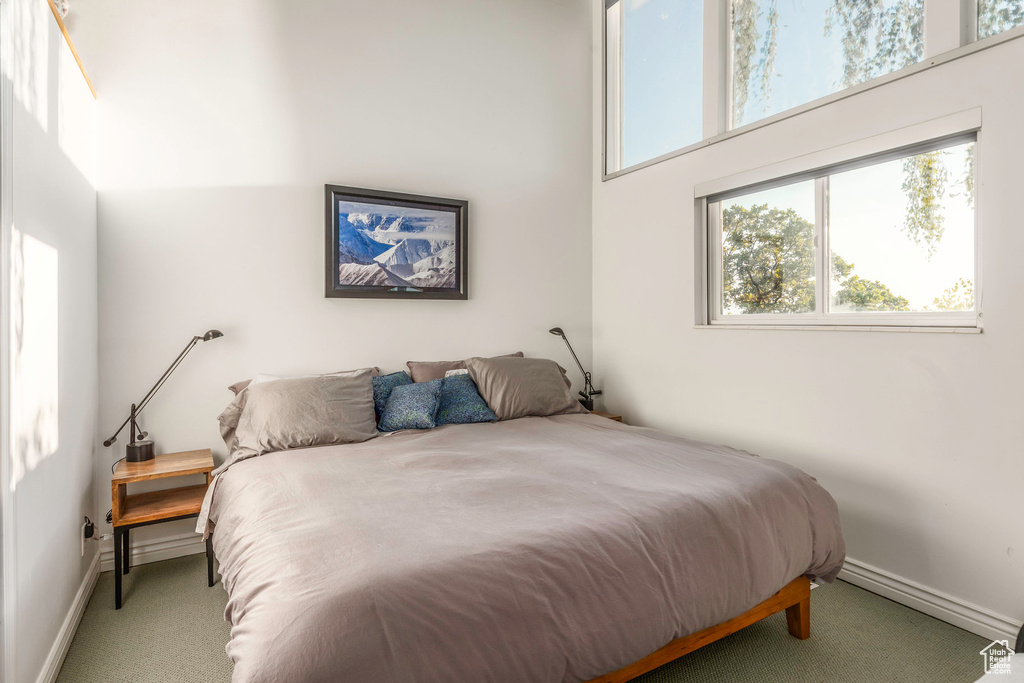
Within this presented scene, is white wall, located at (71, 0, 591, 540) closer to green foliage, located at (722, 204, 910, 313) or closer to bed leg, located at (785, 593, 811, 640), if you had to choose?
green foliage, located at (722, 204, 910, 313)

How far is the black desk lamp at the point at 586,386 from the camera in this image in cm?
384

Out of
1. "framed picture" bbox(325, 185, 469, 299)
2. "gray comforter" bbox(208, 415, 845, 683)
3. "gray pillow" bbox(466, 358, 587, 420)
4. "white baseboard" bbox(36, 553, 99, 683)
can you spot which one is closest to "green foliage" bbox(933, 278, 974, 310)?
"gray comforter" bbox(208, 415, 845, 683)

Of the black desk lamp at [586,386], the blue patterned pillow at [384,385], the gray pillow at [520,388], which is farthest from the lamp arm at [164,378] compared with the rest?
the black desk lamp at [586,386]

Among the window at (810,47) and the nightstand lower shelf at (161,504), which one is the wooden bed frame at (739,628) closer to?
the nightstand lower shelf at (161,504)

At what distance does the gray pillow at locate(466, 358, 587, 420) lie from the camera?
311cm

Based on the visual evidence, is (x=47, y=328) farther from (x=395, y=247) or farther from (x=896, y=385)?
(x=896, y=385)

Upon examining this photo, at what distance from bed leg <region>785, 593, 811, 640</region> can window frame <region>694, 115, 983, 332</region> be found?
1.21m

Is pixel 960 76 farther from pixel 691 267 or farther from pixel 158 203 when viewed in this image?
pixel 158 203

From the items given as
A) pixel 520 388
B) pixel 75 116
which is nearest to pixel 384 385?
pixel 520 388

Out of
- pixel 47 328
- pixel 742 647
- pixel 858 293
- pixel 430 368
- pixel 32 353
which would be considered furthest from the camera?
pixel 430 368

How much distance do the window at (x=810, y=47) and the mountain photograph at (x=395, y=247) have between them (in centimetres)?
188

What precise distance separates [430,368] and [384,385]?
329 mm

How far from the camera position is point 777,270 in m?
2.91

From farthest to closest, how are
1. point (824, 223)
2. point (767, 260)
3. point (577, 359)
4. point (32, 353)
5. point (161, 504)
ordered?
point (577, 359), point (767, 260), point (824, 223), point (161, 504), point (32, 353)
